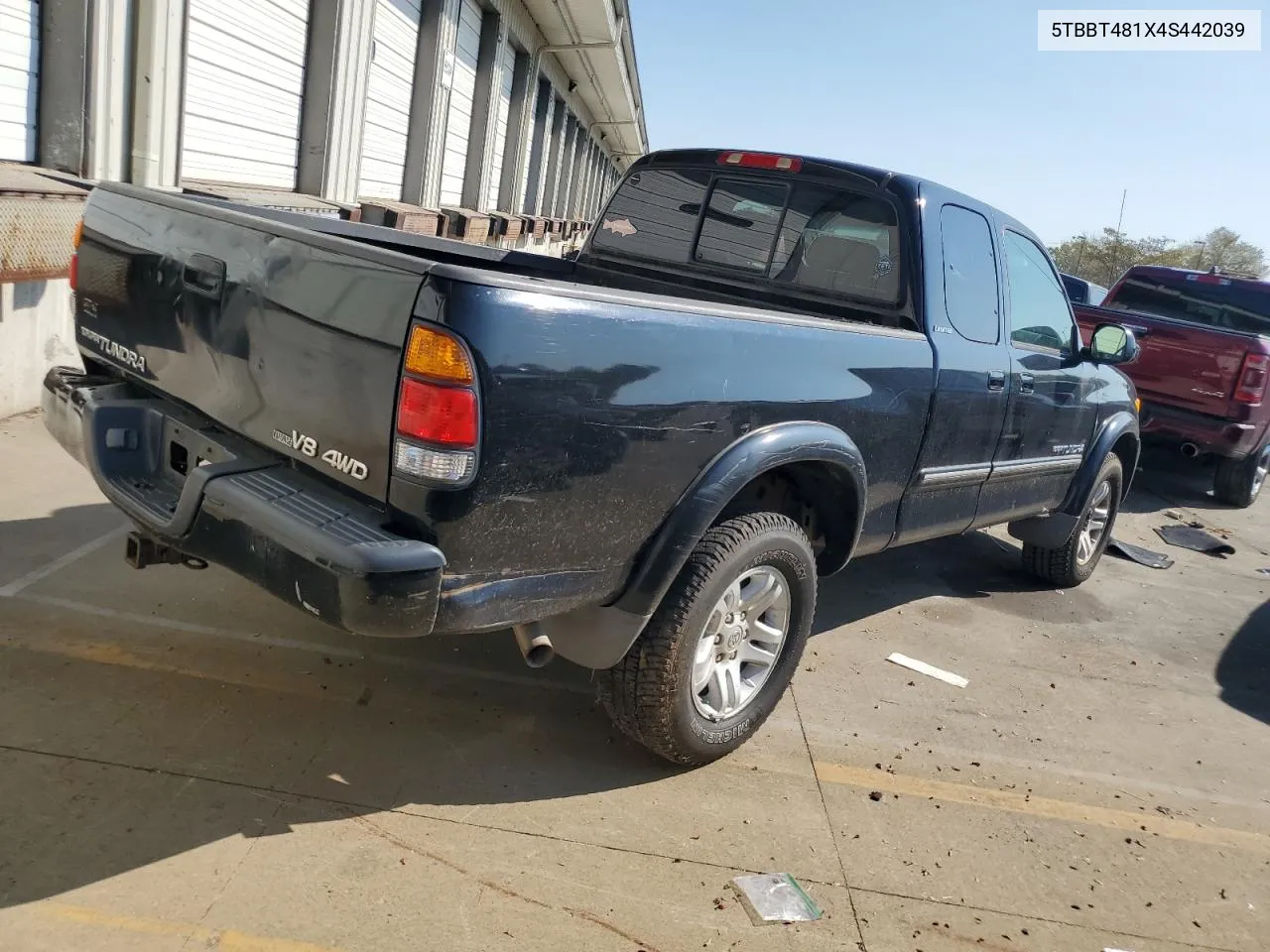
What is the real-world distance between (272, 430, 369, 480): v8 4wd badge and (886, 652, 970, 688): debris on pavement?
297 cm

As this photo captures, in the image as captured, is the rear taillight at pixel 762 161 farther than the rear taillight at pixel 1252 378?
No

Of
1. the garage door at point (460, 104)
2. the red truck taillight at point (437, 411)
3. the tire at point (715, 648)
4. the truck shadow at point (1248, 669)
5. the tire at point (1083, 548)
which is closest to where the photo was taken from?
the red truck taillight at point (437, 411)

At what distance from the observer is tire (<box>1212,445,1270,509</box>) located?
30.6 feet

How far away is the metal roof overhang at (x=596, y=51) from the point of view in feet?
51.3

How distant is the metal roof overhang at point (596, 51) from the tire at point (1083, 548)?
11.7 meters

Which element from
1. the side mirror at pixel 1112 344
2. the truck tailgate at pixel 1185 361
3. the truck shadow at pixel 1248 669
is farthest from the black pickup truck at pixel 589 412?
the truck tailgate at pixel 1185 361

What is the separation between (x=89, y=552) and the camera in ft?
13.9

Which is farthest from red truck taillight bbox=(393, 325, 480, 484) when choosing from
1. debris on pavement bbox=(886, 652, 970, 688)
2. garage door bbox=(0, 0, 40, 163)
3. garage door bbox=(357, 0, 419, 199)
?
garage door bbox=(357, 0, 419, 199)

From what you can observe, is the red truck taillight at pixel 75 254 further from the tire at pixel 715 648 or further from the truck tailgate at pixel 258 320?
the tire at pixel 715 648

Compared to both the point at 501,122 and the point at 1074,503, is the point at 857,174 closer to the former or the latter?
the point at 1074,503

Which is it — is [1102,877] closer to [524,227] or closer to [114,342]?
[114,342]

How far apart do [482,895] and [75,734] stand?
1.35 meters

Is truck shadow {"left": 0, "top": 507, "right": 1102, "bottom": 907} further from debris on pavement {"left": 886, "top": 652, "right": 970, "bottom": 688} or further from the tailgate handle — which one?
debris on pavement {"left": 886, "top": 652, "right": 970, "bottom": 688}

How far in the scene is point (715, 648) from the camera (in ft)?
10.8
